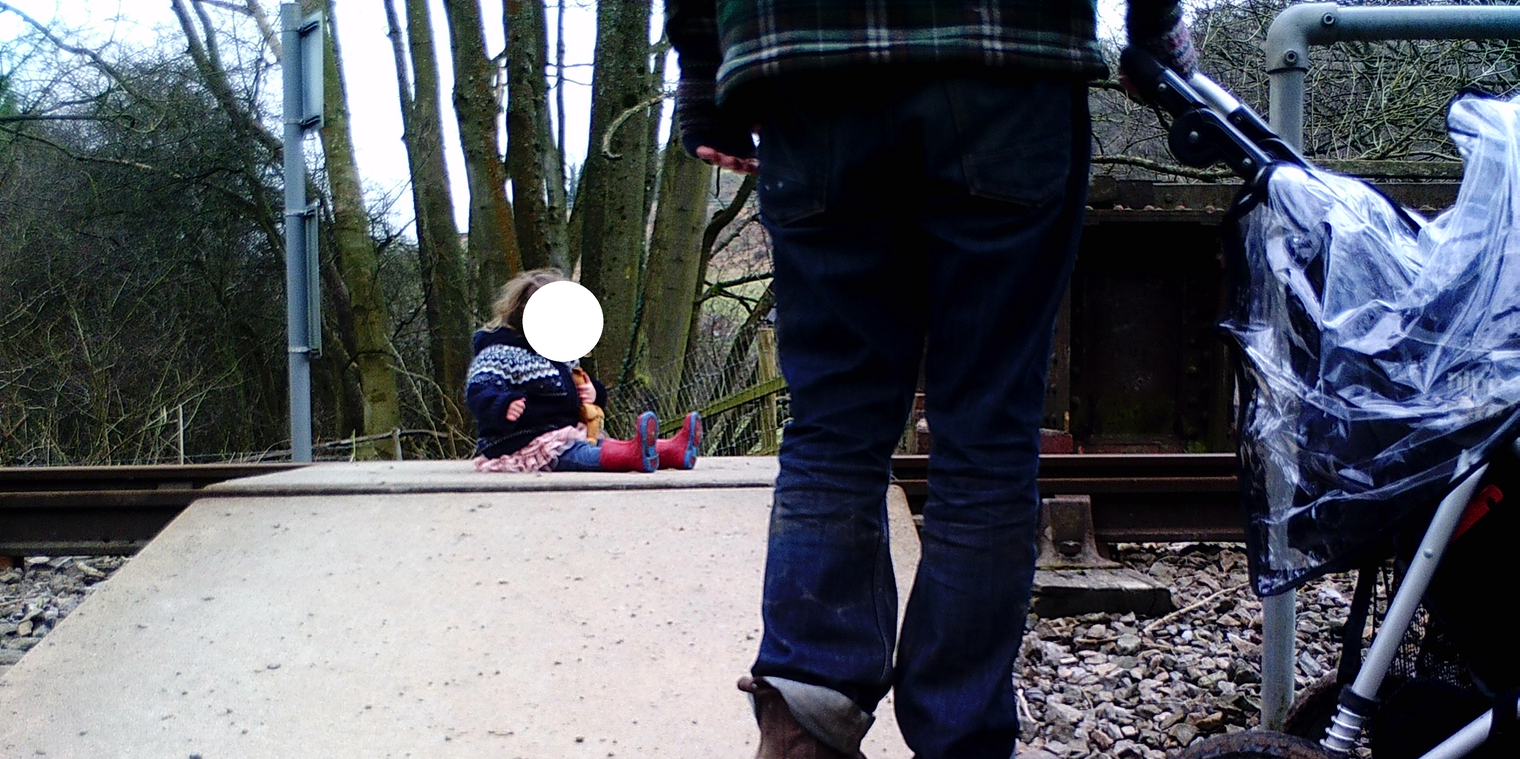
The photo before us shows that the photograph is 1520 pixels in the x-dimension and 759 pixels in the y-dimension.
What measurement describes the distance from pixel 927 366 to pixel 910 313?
0.08m

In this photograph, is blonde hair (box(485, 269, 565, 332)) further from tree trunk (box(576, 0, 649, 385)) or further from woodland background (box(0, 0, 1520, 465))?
tree trunk (box(576, 0, 649, 385))

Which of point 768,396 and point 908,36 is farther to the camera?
point 768,396

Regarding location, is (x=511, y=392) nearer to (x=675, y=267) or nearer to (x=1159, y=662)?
(x=1159, y=662)

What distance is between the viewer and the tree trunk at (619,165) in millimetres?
9992

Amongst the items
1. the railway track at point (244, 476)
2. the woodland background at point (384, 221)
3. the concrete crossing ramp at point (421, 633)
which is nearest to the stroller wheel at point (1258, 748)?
the concrete crossing ramp at point (421, 633)

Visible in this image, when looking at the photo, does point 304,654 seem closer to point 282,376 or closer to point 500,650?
point 500,650

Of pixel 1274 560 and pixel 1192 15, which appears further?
pixel 1192 15

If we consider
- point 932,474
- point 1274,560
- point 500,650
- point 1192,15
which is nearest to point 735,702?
point 500,650

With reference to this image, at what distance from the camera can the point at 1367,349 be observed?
1.73 metres

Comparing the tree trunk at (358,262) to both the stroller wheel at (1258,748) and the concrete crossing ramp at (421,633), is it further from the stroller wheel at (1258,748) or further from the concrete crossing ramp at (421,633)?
the stroller wheel at (1258,748)

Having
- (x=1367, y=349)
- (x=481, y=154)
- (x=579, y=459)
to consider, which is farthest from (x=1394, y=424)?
(x=481, y=154)

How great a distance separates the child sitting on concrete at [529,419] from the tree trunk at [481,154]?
14.9 ft

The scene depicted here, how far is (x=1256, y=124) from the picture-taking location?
199 centimetres

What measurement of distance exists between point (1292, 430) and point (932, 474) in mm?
534
